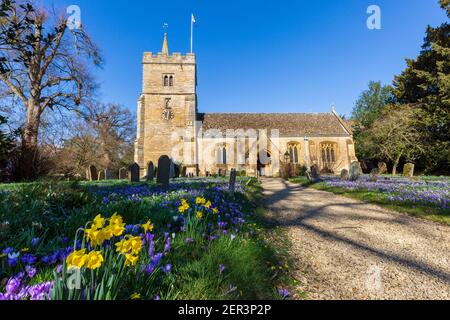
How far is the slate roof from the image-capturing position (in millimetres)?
30344

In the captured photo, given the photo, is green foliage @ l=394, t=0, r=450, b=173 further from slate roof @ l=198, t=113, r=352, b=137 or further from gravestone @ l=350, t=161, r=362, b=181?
gravestone @ l=350, t=161, r=362, b=181

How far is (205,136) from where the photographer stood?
1127 inches

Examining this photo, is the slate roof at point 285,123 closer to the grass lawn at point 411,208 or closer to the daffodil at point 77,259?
the grass lawn at point 411,208

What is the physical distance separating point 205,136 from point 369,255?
26.5 metres

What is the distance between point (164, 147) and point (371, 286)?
2754 cm

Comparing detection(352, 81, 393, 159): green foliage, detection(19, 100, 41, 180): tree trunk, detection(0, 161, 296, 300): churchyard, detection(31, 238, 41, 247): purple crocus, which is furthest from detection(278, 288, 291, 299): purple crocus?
detection(352, 81, 393, 159): green foliage

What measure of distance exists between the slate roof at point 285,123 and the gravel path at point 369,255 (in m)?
25.7

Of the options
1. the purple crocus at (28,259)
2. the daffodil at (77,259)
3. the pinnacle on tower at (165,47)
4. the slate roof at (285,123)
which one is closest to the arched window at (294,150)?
the slate roof at (285,123)

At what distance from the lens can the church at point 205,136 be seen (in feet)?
91.6

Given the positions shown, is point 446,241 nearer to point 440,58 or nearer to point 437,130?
point 437,130

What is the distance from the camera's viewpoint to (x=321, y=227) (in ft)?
14.3

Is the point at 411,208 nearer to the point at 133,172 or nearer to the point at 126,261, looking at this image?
the point at 126,261
